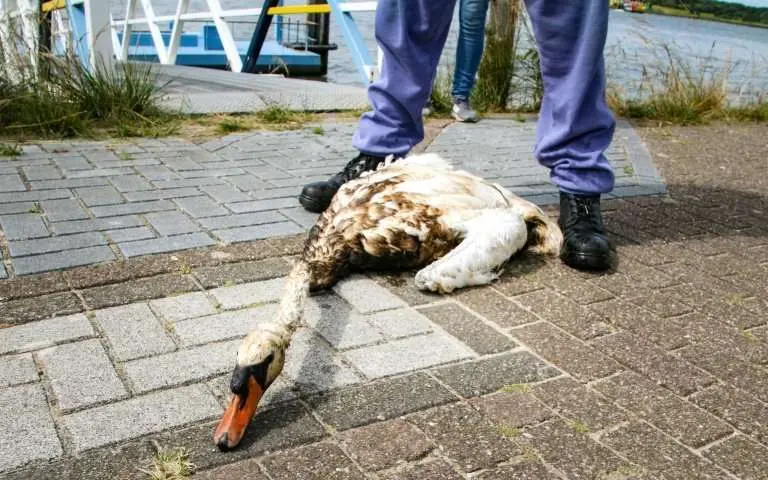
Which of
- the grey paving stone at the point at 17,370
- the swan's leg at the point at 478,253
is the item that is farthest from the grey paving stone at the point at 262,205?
the grey paving stone at the point at 17,370

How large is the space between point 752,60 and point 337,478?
901 cm

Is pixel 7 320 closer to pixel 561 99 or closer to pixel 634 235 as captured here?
pixel 561 99

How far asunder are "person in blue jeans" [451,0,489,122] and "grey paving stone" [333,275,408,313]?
→ 3.56 m

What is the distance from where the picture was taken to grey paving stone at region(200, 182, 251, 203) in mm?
3811

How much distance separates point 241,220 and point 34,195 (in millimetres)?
960

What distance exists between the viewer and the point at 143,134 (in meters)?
4.98

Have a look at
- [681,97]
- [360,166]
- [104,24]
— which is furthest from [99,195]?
[681,97]

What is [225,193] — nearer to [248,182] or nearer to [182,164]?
[248,182]

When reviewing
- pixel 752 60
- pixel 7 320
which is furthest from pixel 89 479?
pixel 752 60

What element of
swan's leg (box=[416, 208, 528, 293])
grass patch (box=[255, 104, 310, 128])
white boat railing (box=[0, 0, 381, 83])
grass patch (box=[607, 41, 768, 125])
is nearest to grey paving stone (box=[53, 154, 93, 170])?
white boat railing (box=[0, 0, 381, 83])

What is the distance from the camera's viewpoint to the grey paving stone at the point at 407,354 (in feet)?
7.61

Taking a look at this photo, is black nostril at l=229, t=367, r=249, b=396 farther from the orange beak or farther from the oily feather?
the oily feather

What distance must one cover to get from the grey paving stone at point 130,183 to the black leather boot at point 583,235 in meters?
1.96

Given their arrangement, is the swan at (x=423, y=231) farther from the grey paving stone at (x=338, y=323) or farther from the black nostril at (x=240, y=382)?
the black nostril at (x=240, y=382)
